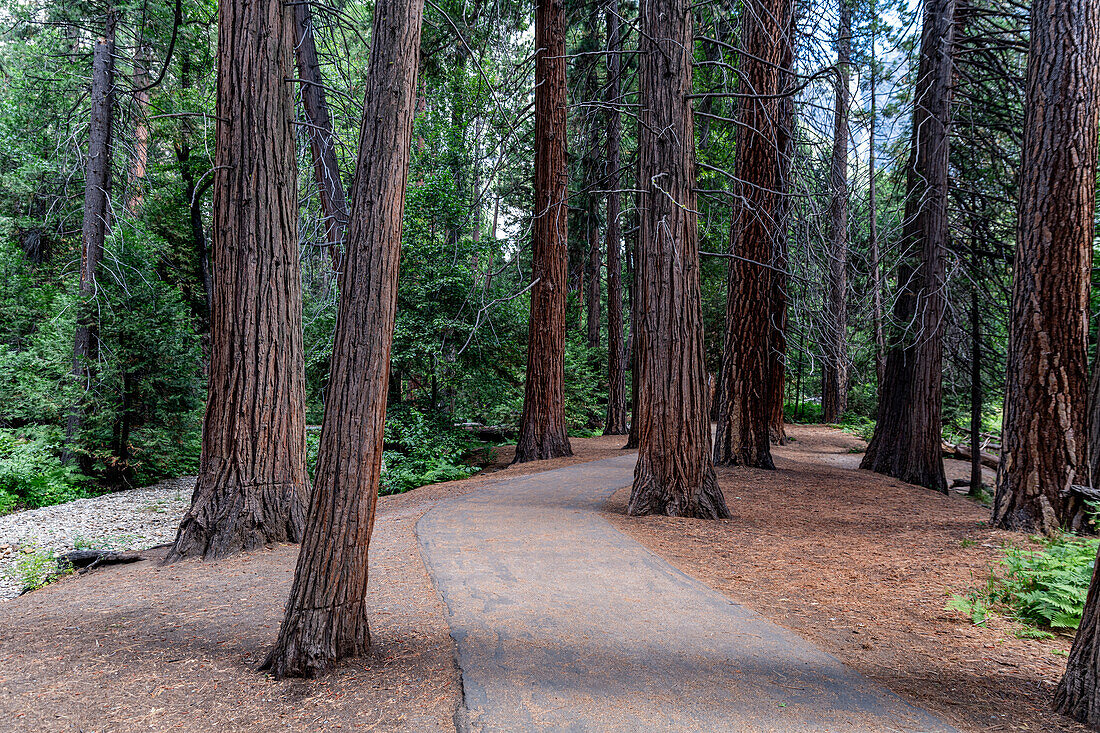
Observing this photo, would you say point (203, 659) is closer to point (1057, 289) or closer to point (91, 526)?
point (91, 526)

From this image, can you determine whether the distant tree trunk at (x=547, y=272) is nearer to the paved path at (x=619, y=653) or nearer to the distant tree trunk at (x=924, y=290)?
the distant tree trunk at (x=924, y=290)

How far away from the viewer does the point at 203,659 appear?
3.86 metres

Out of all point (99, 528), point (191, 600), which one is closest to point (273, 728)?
point (191, 600)

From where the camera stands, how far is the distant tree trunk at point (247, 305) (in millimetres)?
6516

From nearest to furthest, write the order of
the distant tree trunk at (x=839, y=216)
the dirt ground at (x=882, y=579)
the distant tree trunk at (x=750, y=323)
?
the dirt ground at (x=882, y=579), the distant tree trunk at (x=839, y=216), the distant tree trunk at (x=750, y=323)

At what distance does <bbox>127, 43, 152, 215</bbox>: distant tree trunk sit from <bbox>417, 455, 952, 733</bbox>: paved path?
41.5ft

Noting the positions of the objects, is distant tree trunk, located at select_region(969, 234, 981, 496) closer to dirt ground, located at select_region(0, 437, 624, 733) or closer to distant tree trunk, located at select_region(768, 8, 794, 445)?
distant tree trunk, located at select_region(768, 8, 794, 445)

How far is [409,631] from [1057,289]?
7.76 meters

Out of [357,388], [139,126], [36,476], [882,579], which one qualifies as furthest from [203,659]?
[139,126]

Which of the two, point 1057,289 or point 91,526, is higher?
point 1057,289

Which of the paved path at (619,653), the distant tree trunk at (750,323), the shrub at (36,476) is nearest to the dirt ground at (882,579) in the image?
the paved path at (619,653)

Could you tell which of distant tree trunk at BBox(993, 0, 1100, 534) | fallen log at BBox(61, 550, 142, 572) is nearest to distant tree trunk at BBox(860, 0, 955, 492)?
distant tree trunk at BBox(993, 0, 1100, 534)

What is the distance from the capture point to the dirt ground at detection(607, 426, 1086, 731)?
11.4 ft

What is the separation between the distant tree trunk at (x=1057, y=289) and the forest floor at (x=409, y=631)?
2.52 ft
